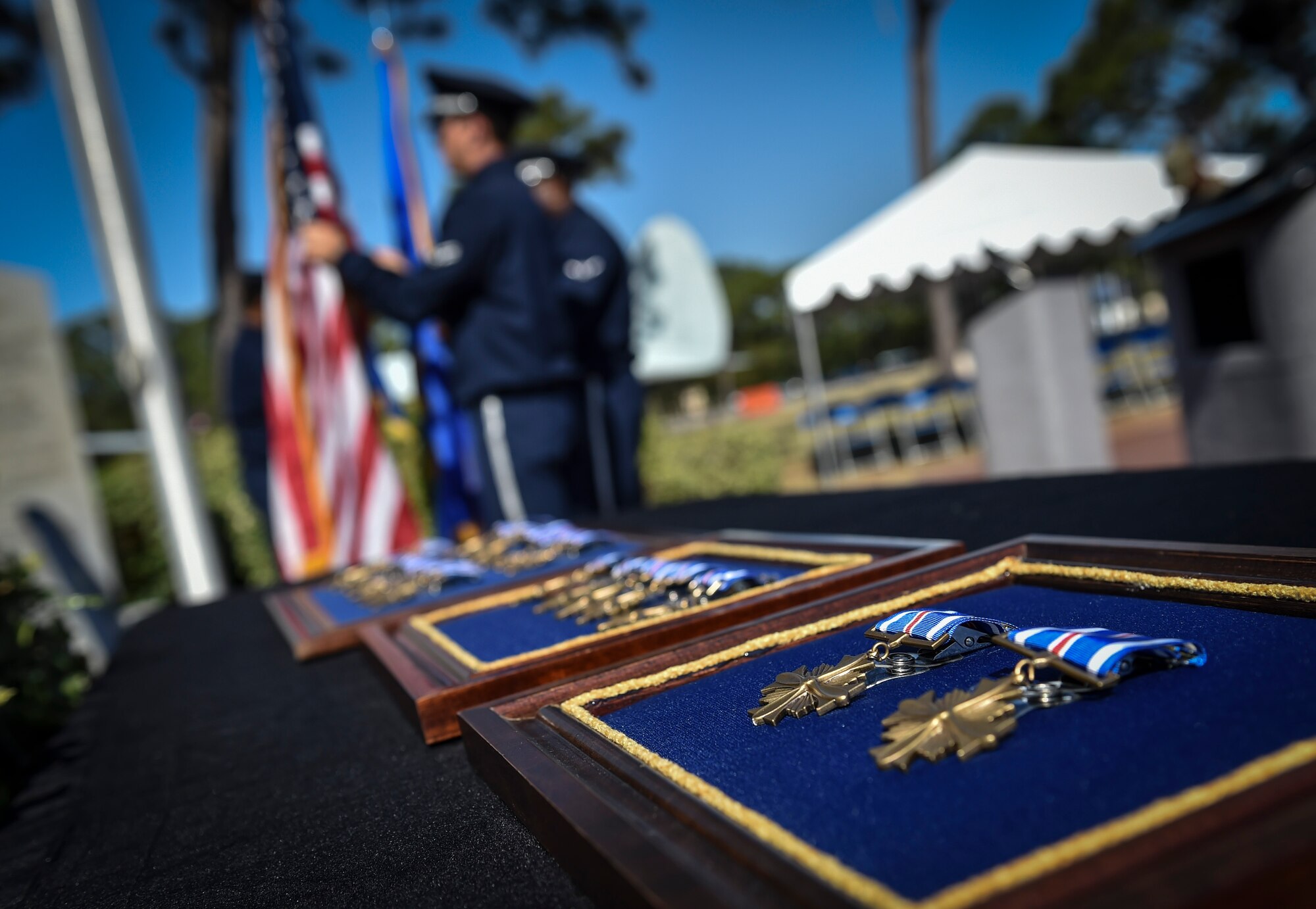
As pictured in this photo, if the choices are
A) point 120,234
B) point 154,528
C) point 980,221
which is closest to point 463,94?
point 120,234

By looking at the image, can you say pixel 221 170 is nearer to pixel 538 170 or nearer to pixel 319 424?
pixel 538 170

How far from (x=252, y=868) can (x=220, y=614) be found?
1947mm

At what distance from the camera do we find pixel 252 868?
0.85 m

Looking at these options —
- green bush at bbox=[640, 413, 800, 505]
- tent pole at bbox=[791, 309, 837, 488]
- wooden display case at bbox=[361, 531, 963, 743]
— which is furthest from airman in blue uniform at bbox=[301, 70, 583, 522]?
tent pole at bbox=[791, 309, 837, 488]

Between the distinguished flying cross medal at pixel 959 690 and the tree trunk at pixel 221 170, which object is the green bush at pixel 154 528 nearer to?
the tree trunk at pixel 221 170

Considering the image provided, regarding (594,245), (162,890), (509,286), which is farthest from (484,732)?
(594,245)

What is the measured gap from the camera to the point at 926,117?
12.2 m

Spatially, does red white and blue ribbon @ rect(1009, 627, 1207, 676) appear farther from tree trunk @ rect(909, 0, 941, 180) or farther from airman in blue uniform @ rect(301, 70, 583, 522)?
tree trunk @ rect(909, 0, 941, 180)

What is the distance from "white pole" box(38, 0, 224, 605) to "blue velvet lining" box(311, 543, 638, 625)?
242 cm

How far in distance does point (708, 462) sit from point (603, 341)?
2.95 metres

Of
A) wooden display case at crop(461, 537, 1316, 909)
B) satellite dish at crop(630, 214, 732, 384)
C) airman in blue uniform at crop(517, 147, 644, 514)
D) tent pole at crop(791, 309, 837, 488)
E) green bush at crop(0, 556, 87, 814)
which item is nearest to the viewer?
wooden display case at crop(461, 537, 1316, 909)

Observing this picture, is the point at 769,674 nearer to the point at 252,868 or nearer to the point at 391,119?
the point at 252,868

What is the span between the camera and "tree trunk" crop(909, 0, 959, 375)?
1162 cm

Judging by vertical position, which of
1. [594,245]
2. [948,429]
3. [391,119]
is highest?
[391,119]
